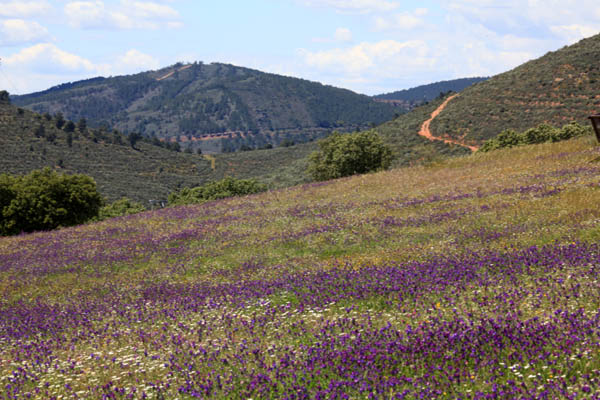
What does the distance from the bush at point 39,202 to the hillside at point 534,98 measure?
62.9 meters

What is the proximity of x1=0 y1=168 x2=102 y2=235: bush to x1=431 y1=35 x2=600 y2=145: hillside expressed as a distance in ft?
206

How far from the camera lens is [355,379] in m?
5.63

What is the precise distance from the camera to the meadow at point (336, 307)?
5773mm

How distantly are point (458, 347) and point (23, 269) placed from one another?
1683cm

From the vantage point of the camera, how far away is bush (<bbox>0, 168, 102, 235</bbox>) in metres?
37.1

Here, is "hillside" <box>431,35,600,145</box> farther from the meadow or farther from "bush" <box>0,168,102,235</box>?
the meadow

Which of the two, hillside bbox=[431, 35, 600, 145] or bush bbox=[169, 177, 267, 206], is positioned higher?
hillside bbox=[431, 35, 600, 145]

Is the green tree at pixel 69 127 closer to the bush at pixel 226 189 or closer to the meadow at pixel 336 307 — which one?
the bush at pixel 226 189

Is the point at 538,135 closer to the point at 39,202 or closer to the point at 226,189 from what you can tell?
the point at 226,189

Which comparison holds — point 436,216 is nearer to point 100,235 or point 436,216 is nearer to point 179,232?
point 179,232

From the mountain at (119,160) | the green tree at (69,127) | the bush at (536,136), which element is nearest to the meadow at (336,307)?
the bush at (536,136)

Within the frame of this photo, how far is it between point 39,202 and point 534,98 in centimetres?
8094

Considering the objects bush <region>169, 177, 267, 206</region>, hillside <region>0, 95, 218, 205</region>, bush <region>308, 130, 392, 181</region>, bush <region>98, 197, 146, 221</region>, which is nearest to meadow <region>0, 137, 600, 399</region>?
bush <region>308, 130, 392, 181</region>

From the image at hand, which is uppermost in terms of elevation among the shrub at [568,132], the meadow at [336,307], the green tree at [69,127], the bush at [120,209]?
the green tree at [69,127]
